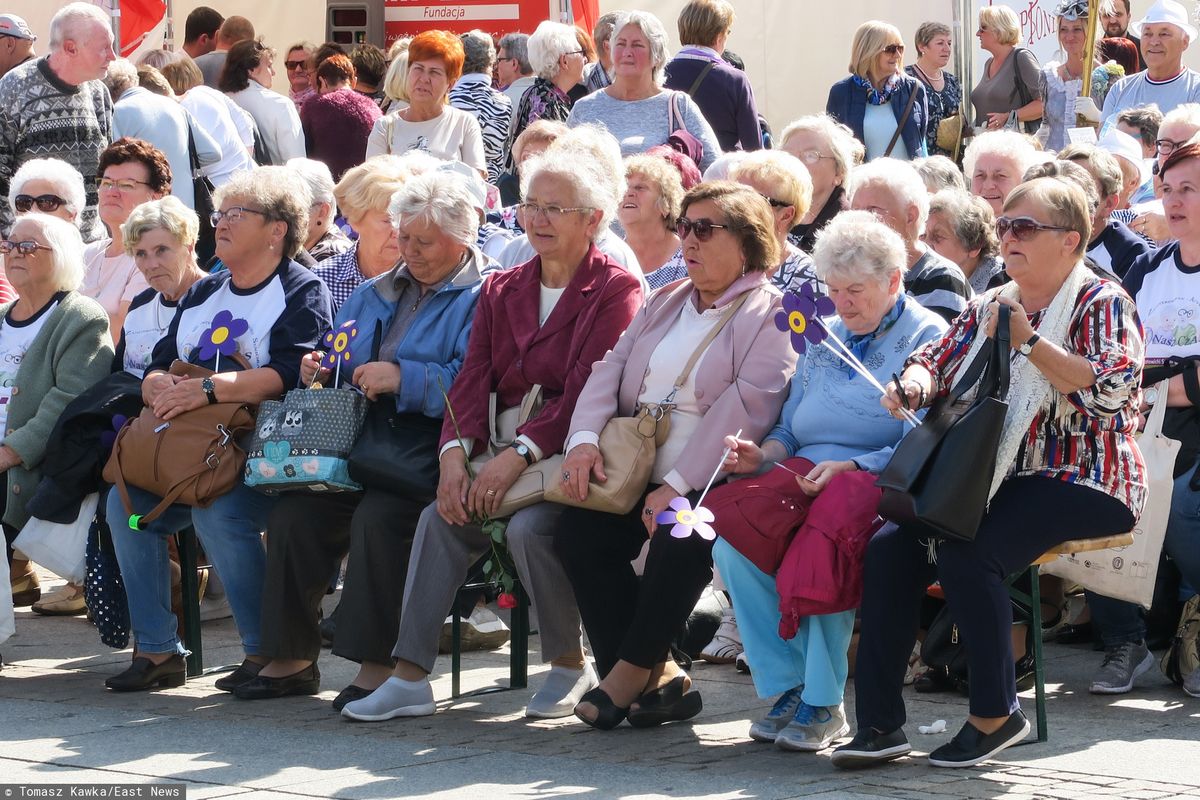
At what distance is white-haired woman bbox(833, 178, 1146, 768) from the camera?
4.55 metres

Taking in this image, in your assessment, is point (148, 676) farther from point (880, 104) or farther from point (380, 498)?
point (880, 104)

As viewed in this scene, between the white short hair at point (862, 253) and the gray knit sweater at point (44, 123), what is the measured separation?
4.62 meters

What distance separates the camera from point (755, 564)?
486cm

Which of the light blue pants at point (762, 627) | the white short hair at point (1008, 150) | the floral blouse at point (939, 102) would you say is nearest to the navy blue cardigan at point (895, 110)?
the floral blouse at point (939, 102)

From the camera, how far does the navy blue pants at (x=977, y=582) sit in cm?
455

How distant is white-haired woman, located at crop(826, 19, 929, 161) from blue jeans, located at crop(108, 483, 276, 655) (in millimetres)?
4822

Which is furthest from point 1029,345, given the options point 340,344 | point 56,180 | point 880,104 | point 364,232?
point 880,104

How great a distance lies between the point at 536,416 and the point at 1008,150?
2521mm

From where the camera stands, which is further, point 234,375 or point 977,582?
point 234,375

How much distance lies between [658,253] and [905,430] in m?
1.71

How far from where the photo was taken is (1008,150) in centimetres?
695

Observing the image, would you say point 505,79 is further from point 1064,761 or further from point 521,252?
point 1064,761

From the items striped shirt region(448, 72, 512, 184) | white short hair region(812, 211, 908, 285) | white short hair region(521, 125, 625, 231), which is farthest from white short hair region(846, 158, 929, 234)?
striped shirt region(448, 72, 512, 184)

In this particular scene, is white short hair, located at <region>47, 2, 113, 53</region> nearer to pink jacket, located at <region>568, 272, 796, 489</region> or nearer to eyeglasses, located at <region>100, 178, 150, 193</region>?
eyeglasses, located at <region>100, 178, 150, 193</region>
